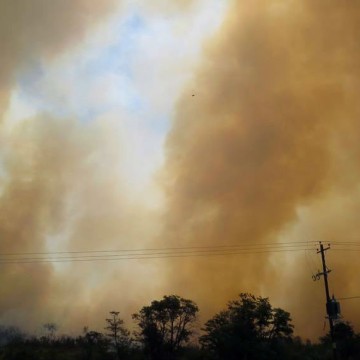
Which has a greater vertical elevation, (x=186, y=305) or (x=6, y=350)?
(x=186, y=305)

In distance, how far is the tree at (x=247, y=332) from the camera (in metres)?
69.1

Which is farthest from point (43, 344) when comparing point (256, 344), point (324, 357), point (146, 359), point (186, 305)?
point (324, 357)

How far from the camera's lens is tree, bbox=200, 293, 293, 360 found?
69062 millimetres

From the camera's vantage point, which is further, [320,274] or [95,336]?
[95,336]

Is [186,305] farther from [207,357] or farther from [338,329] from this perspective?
[338,329]

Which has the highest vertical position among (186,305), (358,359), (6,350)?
(186,305)

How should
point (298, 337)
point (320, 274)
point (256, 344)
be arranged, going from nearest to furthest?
point (320, 274) → point (256, 344) → point (298, 337)

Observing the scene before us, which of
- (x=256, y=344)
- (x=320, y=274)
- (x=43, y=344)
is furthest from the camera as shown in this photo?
(x=43, y=344)

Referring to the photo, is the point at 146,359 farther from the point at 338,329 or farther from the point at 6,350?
the point at 338,329

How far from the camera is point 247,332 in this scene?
70.8 metres

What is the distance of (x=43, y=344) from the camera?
9362 cm

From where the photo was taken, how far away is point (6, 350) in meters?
82.1

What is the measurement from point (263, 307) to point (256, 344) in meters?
7.12

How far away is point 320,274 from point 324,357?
42.2 metres
